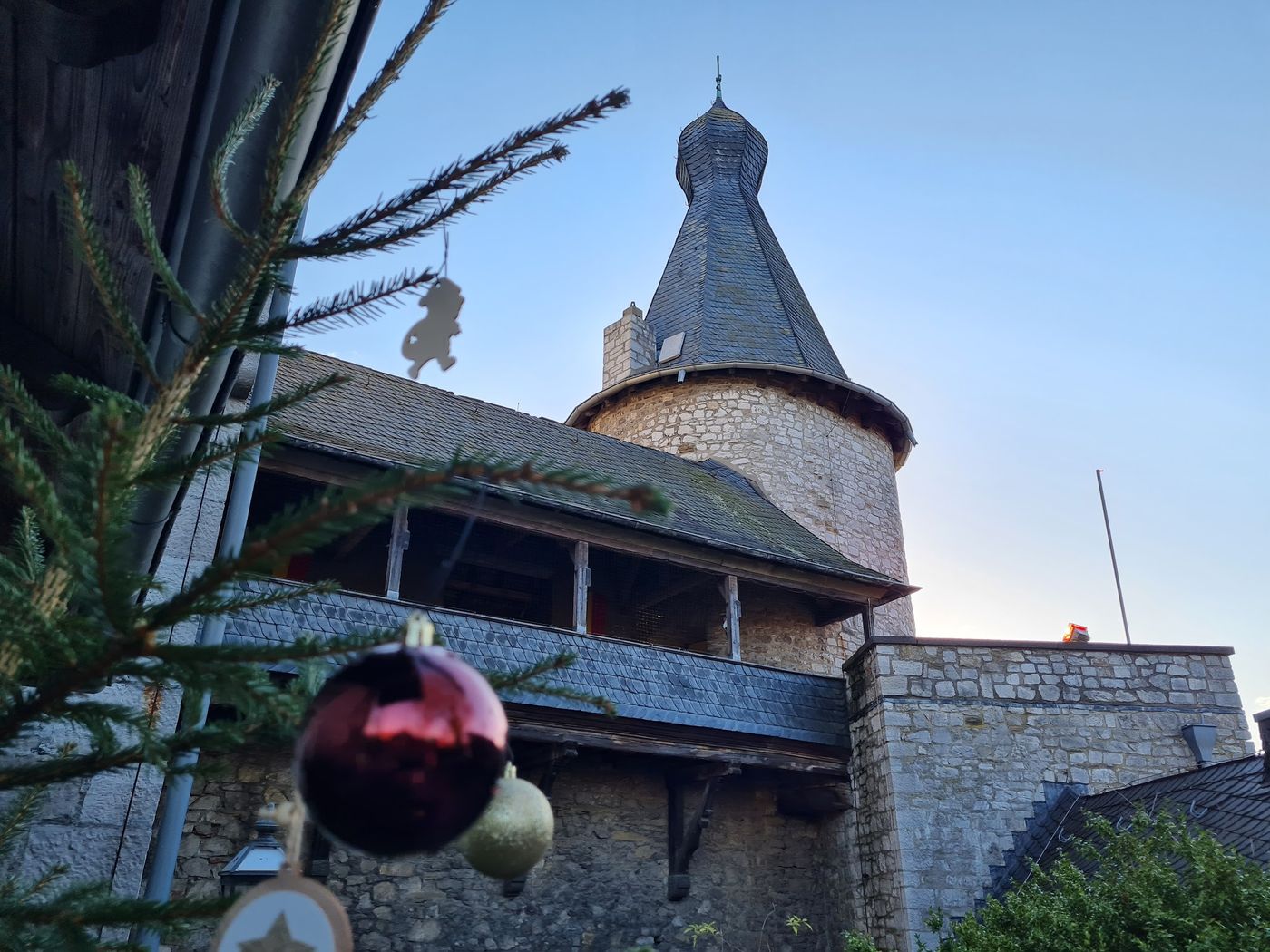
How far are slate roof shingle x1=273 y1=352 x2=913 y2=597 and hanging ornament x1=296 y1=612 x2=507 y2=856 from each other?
685 centimetres

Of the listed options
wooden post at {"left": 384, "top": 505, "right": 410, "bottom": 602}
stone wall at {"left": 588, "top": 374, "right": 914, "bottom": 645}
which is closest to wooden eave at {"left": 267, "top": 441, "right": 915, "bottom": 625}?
wooden post at {"left": 384, "top": 505, "right": 410, "bottom": 602}

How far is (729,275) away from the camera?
1706cm

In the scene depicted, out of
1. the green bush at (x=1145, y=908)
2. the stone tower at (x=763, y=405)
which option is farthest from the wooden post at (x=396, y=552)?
the stone tower at (x=763, y=405)

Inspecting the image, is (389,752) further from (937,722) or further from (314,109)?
(937,722)

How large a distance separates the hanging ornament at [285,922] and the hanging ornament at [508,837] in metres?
0.27

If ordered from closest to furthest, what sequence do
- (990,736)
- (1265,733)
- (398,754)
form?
(398,754) < (1265,733) < (990,736)

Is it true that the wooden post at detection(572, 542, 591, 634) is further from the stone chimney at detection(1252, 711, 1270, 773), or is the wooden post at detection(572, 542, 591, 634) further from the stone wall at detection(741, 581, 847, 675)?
the stone chimney at detection(1252, 711, 1270, 773)

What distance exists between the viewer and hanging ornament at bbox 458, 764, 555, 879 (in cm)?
148

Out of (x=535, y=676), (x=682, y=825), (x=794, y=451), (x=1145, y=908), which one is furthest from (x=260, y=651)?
(x=794, y=451)

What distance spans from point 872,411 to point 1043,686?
648 cm

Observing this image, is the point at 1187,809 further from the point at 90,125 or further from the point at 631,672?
the point at 90,125

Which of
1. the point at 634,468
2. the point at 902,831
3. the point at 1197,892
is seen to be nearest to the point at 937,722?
the point at 902,831

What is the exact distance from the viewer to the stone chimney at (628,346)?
608 inches

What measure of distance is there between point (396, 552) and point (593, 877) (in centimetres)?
329
